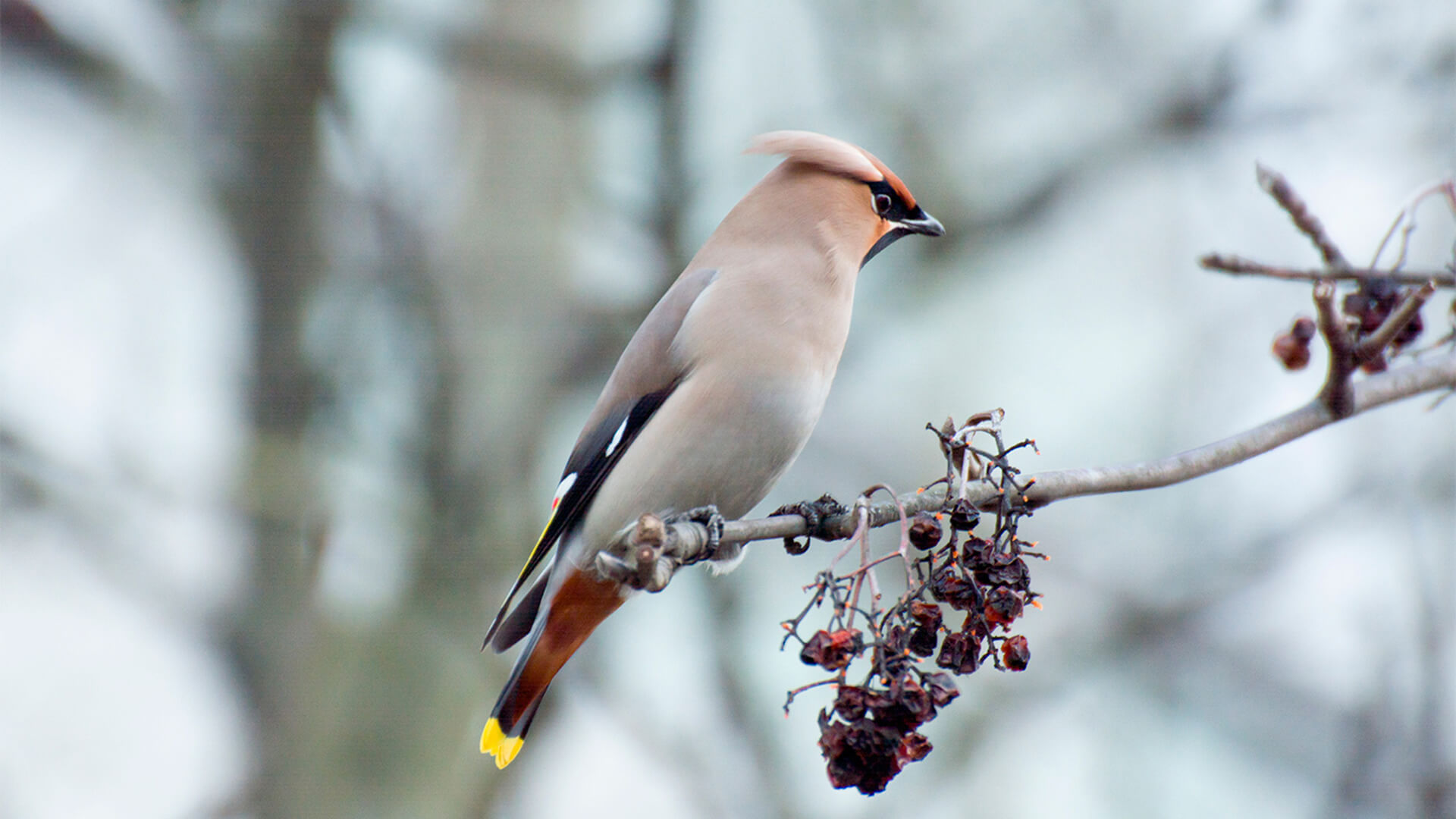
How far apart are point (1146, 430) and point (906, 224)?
4.44 meters

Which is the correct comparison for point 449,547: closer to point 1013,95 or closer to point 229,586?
point 229,586

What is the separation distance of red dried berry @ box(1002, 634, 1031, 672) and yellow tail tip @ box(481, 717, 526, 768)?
4.92ft

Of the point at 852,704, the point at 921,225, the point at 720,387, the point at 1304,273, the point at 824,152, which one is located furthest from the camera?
the point at 921,225

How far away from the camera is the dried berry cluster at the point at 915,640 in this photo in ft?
5.78

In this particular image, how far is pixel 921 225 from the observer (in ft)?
11.2

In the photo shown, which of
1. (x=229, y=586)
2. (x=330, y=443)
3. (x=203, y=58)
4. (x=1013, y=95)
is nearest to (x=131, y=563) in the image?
(x=229, y=586)

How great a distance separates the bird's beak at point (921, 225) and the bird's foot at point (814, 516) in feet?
3.60

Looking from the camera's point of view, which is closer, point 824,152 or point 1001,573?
point 1001,573

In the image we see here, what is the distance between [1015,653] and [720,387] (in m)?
1.07

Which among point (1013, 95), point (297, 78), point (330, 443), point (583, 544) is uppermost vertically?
point (1013, 95)

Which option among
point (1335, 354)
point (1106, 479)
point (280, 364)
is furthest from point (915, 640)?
point (280, 364)

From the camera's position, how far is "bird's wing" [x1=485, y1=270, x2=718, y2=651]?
120 inches

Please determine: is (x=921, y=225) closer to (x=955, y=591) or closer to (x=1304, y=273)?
(x=955, y=591)

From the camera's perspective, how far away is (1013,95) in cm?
695
